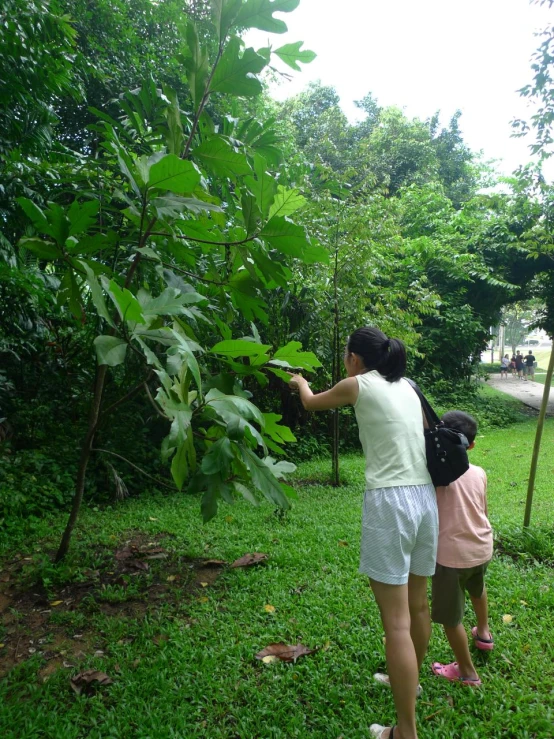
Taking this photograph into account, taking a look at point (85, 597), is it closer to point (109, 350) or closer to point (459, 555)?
point (109, 350)

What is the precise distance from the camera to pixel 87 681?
214 centimetres

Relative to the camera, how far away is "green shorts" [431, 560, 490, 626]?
2.05 m

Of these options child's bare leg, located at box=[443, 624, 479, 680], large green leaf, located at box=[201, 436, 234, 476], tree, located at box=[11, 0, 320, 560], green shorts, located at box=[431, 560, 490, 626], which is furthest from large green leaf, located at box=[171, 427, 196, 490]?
child's bare leg, located at box=[443, 624, 479, 680]

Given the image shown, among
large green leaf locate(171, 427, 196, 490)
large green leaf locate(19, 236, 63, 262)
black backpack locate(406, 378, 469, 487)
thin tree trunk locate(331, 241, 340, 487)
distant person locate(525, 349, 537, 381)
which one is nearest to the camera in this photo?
large green leaf locate(171, 427, 196, 490)

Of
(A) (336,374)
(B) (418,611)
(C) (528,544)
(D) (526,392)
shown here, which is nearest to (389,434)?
(B) (418,611)

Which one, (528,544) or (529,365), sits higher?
(529,365)

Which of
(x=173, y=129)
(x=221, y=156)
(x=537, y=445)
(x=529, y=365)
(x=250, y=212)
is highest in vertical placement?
(x=173, y=129)

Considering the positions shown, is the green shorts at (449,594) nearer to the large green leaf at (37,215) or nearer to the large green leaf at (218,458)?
the large green leaf at (218,458)

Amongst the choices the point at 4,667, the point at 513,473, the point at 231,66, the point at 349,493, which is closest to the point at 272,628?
the point at 4,667

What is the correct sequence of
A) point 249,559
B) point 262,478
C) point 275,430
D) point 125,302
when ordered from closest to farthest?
point 125,302
point 262,478
point 275,430
point 249,559

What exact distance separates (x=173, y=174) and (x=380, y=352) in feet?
3.25

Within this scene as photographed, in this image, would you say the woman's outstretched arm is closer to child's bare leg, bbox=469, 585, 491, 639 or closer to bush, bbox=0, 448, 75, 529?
child's bare leg, bbox=469, 585, 491, 639

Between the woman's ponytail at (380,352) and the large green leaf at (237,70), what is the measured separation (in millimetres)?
1036

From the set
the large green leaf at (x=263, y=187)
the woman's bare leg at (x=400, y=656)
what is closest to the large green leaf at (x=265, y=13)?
the large green leaf at (x=263, y=187)
